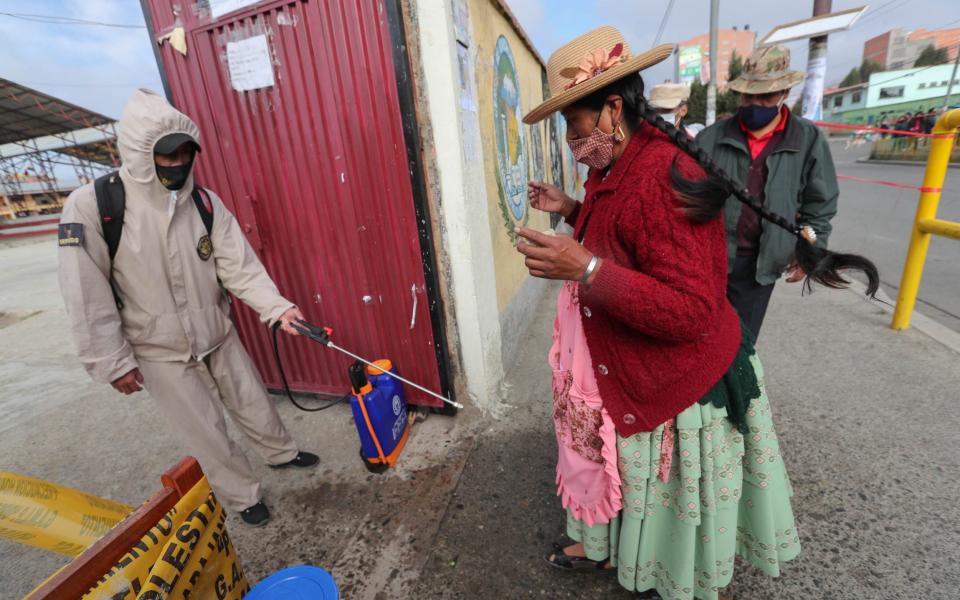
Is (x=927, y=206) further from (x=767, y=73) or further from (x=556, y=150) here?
(x=556, y=150)

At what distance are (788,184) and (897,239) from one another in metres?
6.53

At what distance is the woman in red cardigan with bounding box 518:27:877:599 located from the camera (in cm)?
110

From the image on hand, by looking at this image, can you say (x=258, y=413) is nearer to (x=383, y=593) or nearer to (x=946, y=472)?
(x=383, y=593)

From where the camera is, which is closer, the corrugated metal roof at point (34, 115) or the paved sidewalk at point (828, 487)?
the paved sidewalk at point (828, 487)

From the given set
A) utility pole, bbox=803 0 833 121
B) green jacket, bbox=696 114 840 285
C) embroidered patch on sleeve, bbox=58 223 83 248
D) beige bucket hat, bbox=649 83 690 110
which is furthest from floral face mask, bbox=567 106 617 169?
utility pole, bbox=803 0 833 121

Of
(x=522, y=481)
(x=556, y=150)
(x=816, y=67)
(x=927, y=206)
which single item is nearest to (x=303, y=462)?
(x=522, y=481)

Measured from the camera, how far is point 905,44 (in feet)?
200

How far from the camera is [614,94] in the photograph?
3.99ft

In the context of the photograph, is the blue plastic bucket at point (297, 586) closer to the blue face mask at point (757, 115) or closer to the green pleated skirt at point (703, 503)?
the green pleated skirt at point (703, 503)

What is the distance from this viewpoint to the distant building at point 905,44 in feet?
191

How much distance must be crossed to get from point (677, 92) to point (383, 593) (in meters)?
5.42

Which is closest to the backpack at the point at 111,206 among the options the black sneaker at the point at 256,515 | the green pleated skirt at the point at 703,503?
the black sneaker at the point at 256,515

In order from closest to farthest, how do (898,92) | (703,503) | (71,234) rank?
(703,503) → (71,234) → (898,92)

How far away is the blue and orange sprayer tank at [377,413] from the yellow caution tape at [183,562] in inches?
41.8
